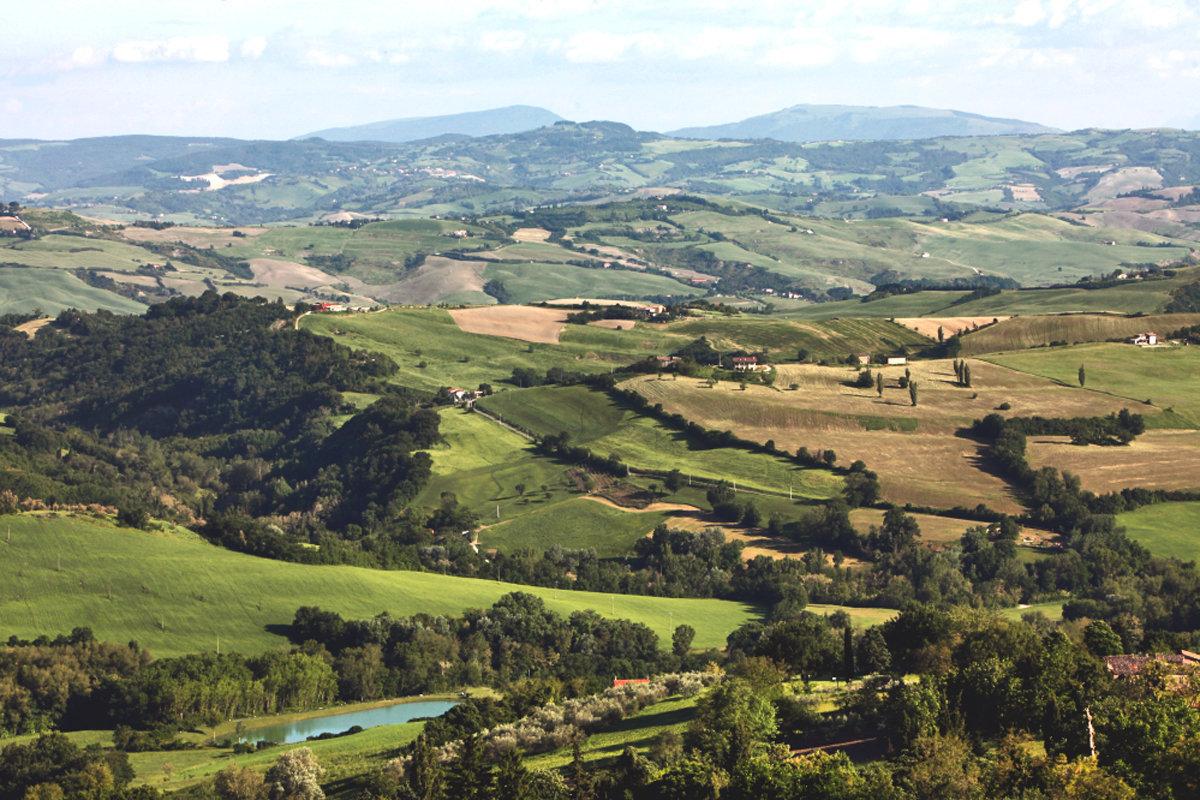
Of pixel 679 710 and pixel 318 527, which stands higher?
pixel 679 710

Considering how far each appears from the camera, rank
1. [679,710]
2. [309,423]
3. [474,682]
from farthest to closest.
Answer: [309,423]
[474,682]
[679,710]

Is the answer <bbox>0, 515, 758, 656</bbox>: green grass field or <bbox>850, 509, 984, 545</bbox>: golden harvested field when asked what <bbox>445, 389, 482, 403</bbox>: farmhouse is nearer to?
<bbox>0, 515, 758, 656</bbox>: green grass field

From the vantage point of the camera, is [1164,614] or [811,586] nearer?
[1164,614]

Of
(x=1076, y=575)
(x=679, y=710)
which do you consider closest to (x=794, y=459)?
(x=1076, y=575)

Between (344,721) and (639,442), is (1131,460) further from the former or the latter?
(344,721)

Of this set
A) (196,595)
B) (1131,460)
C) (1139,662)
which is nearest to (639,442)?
(1131,460)

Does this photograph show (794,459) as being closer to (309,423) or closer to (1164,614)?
(1164,614)

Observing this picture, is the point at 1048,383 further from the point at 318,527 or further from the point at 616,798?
the point at 616,798

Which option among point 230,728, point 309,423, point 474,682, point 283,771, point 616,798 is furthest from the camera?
point 309,423
